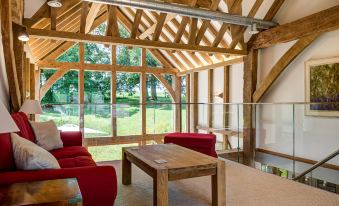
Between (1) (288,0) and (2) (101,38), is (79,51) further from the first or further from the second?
(1) (288,0)

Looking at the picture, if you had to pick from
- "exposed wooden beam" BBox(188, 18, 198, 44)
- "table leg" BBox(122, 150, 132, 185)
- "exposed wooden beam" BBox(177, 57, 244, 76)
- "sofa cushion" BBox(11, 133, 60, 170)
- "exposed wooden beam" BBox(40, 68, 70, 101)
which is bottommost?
"table leg" BBox(122, 150, 132, 185)

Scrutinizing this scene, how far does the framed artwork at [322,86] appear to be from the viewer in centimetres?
433

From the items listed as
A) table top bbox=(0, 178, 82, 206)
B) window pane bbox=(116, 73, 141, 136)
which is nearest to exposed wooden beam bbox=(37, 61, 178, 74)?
window pane bbox=(116, 73, 141, 136)

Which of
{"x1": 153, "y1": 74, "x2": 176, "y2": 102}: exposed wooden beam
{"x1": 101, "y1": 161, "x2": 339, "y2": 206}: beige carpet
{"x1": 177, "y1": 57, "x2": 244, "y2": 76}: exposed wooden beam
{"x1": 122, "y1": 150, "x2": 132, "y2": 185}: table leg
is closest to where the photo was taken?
{"x1": 101, "y1": 161, "x2": 339, "y2": 206}: beige carpet

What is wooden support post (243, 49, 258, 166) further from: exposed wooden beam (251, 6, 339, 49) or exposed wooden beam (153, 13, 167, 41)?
exposed wooden beam (153, 13, 167, 41)

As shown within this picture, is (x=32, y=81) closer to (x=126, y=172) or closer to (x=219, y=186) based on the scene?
(x=126, y=172)

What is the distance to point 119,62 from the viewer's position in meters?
9.09

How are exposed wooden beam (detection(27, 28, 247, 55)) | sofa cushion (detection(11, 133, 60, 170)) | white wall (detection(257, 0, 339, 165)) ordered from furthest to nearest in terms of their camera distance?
exposed wooden beam (detection(27, 28, 247, 55)) < white wall (detection(257, 0, 339, 165)) < sofa cushion (detection(11, 133, 60, 170))

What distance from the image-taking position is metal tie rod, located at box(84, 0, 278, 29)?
13.6 feet

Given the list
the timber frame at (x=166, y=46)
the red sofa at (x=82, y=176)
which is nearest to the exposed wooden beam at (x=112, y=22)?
the timber frame at (x=166, y=46)

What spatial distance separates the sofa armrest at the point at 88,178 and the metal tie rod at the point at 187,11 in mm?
2977

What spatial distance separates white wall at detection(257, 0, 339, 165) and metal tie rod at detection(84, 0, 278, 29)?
2.10 feet

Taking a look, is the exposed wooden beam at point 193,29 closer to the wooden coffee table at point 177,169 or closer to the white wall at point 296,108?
the white wall at point 296,108

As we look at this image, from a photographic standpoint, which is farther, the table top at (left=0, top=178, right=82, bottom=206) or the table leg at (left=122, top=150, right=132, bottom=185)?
the table leg at (left=122, top=150, right=132, bottom=185)
